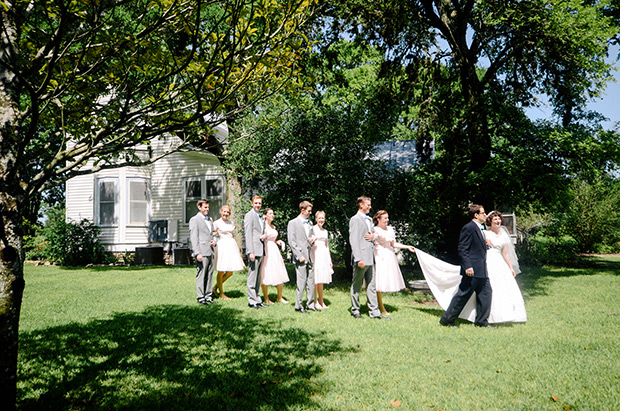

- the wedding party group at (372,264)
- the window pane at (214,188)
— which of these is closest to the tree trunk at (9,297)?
the wedding party group at (372,264)

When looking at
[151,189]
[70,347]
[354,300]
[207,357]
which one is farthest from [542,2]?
[151,189]

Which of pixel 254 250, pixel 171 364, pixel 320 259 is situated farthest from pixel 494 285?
pixel 171 364

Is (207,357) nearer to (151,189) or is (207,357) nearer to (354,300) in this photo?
(354,300)

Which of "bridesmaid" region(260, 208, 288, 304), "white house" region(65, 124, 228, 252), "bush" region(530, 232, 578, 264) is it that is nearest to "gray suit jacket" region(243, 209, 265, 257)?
"bridesmaid" region(260, 208, 288, 304)

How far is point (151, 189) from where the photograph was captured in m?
22.0

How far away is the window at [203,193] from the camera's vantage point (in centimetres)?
2116

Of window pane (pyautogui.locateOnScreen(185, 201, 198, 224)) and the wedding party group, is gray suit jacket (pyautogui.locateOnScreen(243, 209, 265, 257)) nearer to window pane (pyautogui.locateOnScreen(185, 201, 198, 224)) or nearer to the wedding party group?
the wedding party group

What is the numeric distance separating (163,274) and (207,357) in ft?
34.8

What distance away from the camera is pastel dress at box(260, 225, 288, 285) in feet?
32.0

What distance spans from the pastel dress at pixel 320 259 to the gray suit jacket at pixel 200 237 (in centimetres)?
243

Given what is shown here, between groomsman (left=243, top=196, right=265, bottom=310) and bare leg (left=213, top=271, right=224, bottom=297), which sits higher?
groomsman (left=243, top=196, right=265, bottom=310)

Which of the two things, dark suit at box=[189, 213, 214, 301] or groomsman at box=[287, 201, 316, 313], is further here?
dark suit at box=[189, 213, 214, 301]

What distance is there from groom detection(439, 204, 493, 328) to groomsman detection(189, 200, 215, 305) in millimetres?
5282

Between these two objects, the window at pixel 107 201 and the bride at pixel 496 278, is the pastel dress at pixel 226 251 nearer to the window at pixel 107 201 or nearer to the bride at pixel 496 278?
the bride at pixel 496 278
